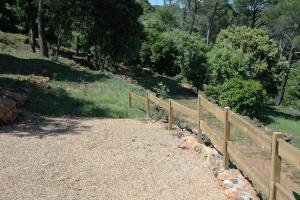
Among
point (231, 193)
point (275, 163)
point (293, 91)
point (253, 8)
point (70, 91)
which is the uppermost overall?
point (253, 8)

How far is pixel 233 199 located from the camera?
706 centimetres

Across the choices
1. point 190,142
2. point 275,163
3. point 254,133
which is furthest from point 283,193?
point 190,142

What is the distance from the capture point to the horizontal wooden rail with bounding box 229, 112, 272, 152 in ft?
20.2

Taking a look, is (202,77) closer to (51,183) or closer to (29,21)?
(29,21)

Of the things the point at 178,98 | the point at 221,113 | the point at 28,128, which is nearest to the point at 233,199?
the point at 221,113

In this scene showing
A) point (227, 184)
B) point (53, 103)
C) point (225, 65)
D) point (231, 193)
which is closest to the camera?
point (231, 193)

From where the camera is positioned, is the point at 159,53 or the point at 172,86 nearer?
the point at 172,86

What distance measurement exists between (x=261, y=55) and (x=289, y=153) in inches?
1431

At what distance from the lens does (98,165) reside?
8.78 meters

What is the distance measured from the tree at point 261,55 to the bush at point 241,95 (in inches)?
382

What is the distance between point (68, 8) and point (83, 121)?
1746cm

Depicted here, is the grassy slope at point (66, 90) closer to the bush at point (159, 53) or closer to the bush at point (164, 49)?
the bush at point (164, 49)

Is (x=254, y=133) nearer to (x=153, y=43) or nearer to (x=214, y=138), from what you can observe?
(x=214, y=138)

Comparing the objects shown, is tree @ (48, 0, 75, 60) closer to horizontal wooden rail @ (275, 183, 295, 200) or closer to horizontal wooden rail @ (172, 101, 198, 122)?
horizontal wooden rail @ (172, 101, 198, 122)
